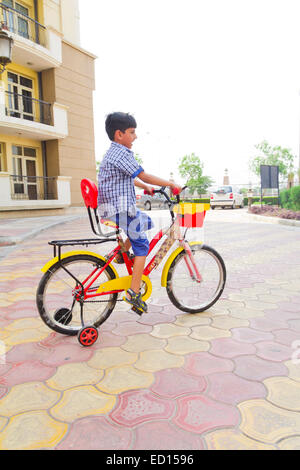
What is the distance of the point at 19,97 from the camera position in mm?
15867

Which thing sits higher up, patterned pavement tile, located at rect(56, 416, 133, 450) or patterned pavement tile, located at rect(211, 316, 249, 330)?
patterned pavement tile, located at rect(211, 316, 249, 330)

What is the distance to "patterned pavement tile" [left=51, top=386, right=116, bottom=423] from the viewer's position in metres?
1.68

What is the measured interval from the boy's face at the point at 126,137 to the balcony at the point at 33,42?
14.7 meters

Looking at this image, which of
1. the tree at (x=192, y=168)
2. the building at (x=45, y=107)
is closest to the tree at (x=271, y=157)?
the tree at (x=192, y=168)

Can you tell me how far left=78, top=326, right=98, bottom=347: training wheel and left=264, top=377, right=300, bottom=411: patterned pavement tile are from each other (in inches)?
49.1

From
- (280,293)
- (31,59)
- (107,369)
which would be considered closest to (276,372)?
(107,369)

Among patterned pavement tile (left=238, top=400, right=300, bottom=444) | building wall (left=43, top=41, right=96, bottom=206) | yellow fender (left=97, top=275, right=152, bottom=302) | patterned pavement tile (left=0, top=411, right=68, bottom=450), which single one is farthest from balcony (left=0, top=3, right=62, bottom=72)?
patterned pavement tile (left=238, top=400, right=300, bottom=444)

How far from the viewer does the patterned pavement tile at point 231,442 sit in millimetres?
1444

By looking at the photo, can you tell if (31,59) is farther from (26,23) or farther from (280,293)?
(280,293)

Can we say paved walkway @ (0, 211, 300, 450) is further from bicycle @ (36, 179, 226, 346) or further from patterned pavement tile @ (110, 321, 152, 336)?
bicycle @ (36, 179, 226, 346)

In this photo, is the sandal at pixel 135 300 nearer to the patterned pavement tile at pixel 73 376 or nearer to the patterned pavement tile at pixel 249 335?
the patterned pavement tile at pixel 73 376

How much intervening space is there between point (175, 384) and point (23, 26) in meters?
18.9
